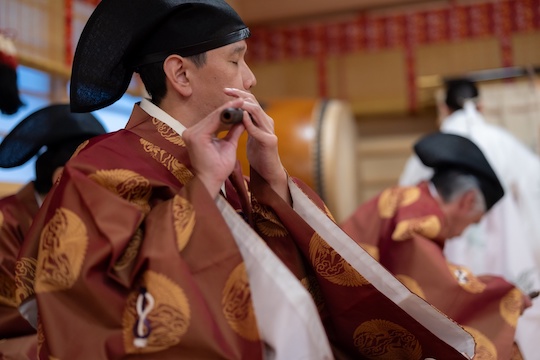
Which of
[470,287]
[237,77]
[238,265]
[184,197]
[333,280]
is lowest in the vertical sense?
[470,287]

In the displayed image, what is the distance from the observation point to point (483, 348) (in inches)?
70.8

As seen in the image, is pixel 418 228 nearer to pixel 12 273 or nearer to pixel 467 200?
pixel 467 200

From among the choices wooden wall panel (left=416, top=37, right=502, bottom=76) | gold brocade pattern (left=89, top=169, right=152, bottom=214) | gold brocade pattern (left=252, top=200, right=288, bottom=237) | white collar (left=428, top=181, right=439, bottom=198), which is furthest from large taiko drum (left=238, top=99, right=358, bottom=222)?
gold brocade pattern (left=89, top=169, right=152, bottom=214)

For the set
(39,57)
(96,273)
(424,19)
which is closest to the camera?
(96,273)

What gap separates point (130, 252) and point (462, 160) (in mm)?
1681

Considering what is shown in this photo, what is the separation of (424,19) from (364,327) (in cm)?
485

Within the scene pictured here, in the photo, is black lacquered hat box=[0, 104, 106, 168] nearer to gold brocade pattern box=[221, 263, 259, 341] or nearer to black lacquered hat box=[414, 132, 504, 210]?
gold brocade pattern box=[221, 263, 259, 341]

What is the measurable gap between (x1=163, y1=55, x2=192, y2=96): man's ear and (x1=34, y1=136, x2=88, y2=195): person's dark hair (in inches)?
33.4

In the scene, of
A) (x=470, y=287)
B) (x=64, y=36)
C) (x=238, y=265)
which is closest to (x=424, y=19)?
(x=64, y=36)

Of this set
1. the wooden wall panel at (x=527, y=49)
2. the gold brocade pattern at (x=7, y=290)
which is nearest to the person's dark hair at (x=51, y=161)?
the gold brocade pattern at (x=7, y=290)

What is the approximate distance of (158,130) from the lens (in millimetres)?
1415

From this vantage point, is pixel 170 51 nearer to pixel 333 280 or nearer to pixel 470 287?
pixel 333 280

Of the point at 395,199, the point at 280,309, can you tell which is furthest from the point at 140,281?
the point at 395,199

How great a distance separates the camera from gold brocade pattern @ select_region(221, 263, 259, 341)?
1125 mm
